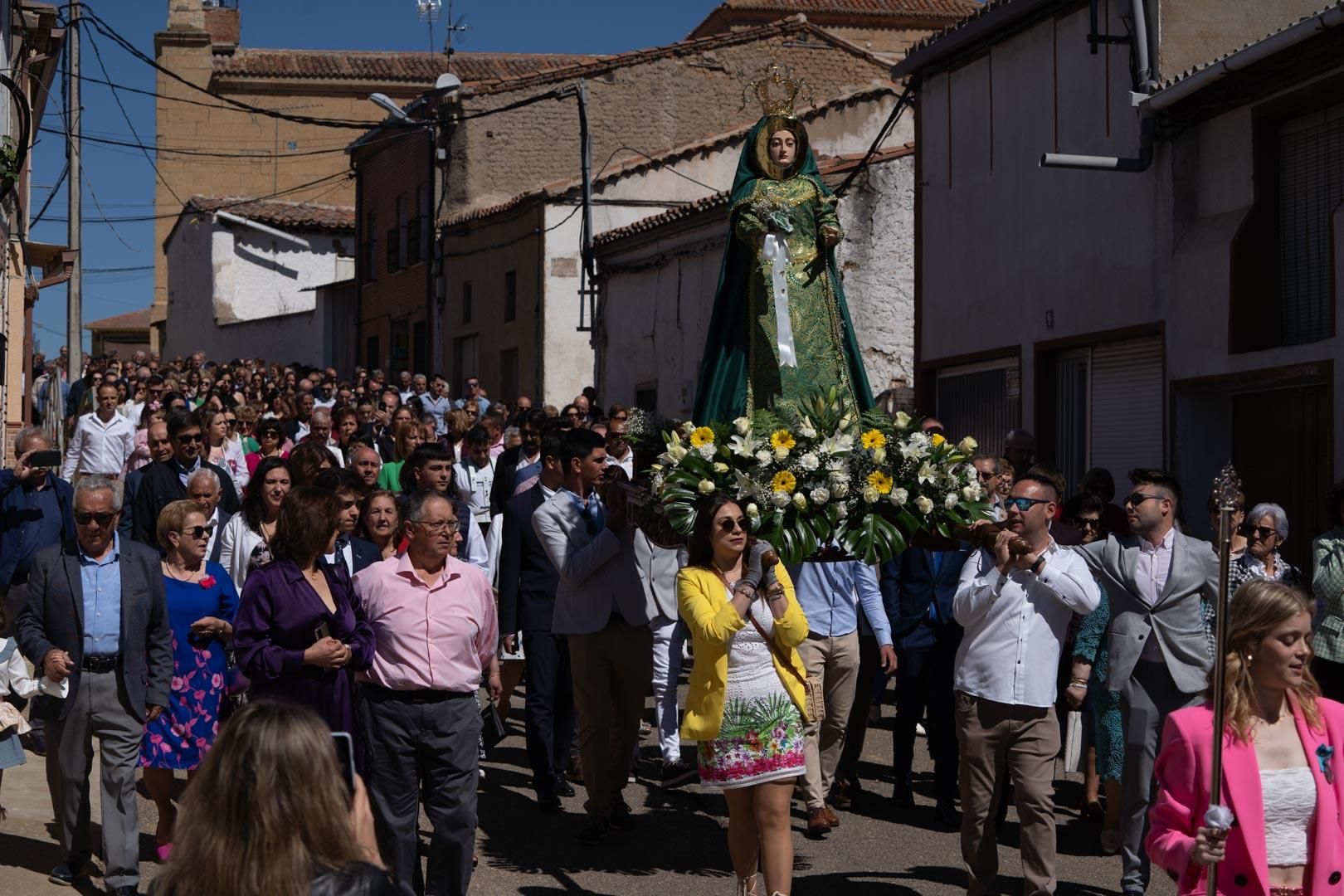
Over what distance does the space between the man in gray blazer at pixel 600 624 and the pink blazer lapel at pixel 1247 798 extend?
4.65m

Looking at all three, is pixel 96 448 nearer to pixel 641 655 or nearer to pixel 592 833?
pixel 641 655

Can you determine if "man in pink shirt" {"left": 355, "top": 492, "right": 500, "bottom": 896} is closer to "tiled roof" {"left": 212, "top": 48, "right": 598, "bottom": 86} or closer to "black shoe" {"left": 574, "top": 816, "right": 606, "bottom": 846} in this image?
"black shoe" {"left": 574, "top": 816, "right": 606, "bottom": 846}

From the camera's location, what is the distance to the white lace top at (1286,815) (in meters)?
4.69

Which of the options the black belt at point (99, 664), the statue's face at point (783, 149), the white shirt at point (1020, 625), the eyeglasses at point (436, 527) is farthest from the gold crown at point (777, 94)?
the black belt at point (99, 664)

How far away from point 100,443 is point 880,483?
9698 millimetres

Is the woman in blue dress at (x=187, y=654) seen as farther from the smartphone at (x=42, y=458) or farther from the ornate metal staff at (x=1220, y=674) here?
the ornate metal staff at (x=1220, y=674)

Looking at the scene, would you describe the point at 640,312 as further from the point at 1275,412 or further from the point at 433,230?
the point at 1275,412

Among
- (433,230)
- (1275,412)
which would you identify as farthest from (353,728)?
(433,230)

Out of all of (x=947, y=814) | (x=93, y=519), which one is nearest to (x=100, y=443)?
(x=93, y=519)

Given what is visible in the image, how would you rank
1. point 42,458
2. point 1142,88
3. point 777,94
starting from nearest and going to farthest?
point 777,94 → point 42,458 → point 1142,88

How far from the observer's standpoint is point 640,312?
90.5 feet

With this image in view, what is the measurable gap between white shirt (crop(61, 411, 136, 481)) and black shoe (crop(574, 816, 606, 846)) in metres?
8.01

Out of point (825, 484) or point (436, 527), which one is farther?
point (825, 484)

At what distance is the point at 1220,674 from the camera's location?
4.53 metres
